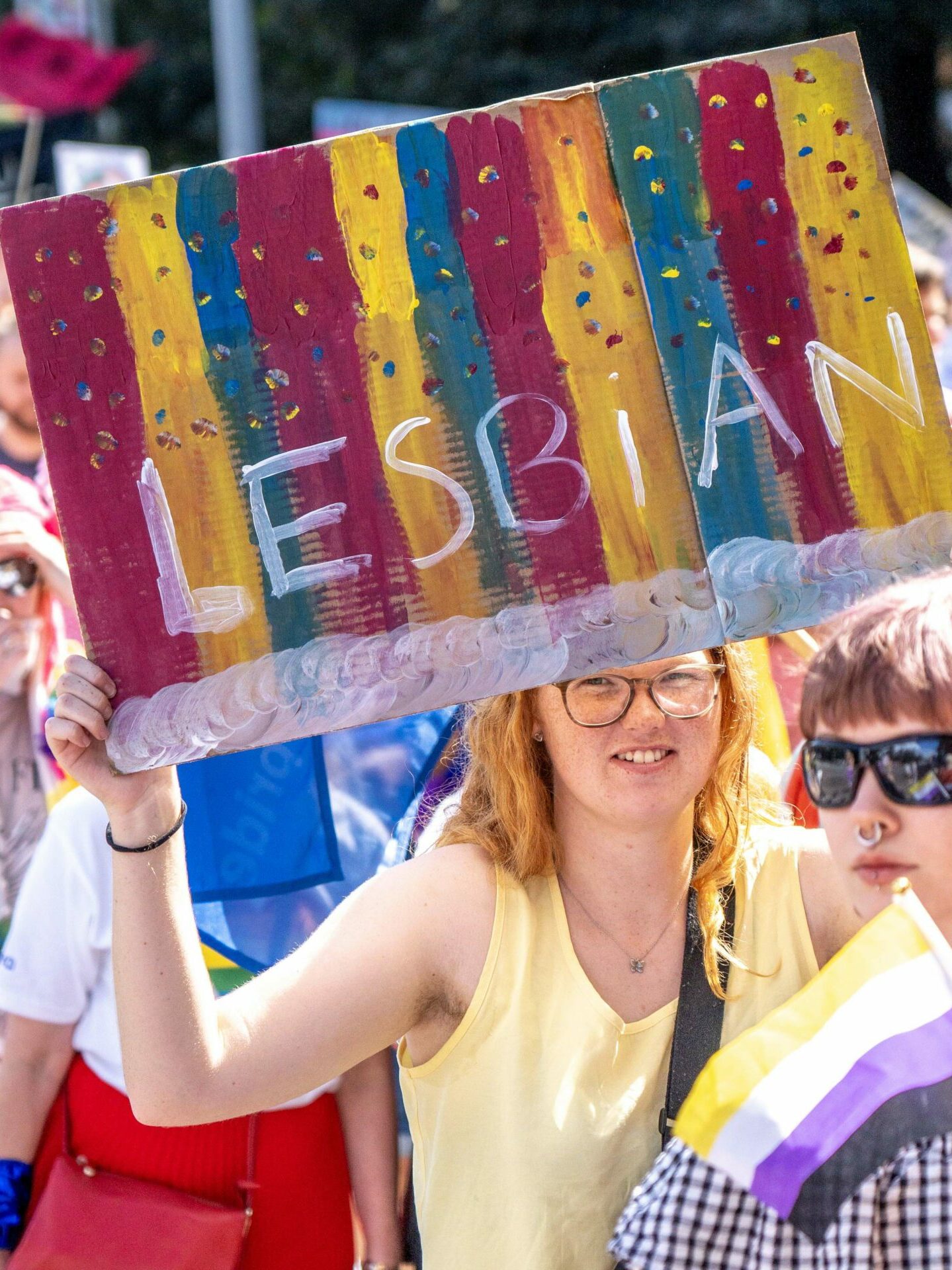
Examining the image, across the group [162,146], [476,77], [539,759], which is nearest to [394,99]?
[476,77]

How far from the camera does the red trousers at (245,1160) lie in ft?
7.11

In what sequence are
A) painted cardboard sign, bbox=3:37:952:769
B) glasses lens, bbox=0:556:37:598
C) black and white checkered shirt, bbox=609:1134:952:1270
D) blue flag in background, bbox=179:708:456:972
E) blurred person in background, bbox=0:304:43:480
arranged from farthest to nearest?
blurred person in background, bbox=0:304:43:480 < glasses lens, bbox=0:556:37:598 < blue flag in background, bbox=179:708:456:972 < painted cardboard sign, bbox=3:37:952:769 < black and white checkered shirt, bbox=609:1134:952:1270

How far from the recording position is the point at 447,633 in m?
1.57

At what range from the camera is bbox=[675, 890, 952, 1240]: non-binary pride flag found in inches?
49.2

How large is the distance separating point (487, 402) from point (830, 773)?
1.81ft

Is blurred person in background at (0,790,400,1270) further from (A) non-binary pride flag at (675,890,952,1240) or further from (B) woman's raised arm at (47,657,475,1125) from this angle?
(A) non-binary pride flag at (675,890,952,1240)

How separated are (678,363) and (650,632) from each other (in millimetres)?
300

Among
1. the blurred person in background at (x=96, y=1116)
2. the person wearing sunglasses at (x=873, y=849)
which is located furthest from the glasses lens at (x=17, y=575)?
the person wearing sunglasses at (x=873, y=849)

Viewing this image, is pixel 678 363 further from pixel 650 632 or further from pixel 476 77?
pixel 476 77

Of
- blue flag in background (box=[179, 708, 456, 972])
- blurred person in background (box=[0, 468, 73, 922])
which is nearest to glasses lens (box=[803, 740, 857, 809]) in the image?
blue flag in background (box=[179, 708, 456, 972])

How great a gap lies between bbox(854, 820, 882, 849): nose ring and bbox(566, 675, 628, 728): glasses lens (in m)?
0.48

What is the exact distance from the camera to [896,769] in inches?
53.4

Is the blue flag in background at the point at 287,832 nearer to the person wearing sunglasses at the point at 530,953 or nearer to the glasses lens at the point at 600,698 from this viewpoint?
the person wearing sunglasses at the point at 530,953

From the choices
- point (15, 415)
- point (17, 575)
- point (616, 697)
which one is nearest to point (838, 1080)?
point (616, 697)
